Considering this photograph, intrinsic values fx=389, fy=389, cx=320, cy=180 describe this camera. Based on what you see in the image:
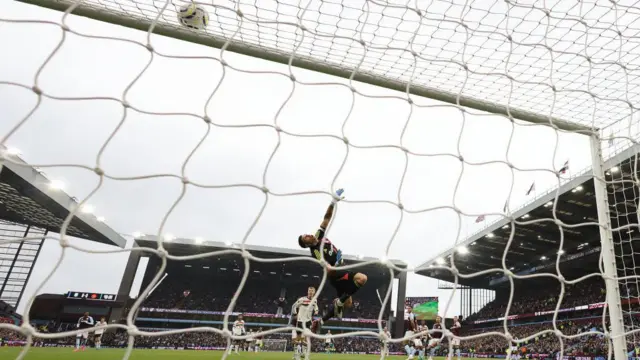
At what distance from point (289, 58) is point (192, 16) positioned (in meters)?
0.85

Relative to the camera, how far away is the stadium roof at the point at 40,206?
63.5 feet

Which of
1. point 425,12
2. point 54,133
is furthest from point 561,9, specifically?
point 54,133

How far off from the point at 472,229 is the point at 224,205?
1014 inches

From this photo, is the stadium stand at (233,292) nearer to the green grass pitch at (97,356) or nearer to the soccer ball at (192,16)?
the green grass pitch at (97,356)

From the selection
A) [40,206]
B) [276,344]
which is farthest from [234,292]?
[40,206]

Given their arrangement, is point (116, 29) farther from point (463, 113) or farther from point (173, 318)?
point (173, 318)

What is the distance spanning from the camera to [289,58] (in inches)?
129

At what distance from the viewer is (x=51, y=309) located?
3291cm

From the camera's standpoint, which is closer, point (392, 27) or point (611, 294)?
point (611, 294)

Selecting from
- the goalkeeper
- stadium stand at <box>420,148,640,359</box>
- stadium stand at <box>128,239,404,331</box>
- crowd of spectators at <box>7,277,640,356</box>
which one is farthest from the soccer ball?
stadium stand at <box>128,239,404,331</box>

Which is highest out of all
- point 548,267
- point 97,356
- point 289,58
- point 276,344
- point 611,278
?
point 548,267

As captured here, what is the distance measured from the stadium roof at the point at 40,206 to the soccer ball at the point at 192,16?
53.9 feet

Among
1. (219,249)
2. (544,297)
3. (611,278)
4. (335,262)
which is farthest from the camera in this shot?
(544,297)

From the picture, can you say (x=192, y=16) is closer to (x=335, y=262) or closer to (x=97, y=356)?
(x=335, y=262)
